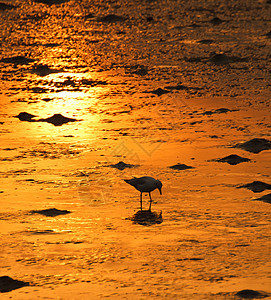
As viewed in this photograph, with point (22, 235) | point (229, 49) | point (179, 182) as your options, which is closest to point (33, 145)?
point (179, 182)

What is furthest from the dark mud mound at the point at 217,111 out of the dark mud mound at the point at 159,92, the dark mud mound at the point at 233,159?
the dark mud mound at the point at 233,159

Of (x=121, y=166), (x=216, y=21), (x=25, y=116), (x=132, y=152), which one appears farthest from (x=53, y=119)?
(x=216, y=21)

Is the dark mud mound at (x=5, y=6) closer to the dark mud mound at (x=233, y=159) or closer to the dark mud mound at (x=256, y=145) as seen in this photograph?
the dark mud mound at (x=256, y=145)

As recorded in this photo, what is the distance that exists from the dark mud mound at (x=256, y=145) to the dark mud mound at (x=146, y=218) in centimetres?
295

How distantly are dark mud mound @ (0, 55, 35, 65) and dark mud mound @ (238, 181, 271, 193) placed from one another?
835 cm

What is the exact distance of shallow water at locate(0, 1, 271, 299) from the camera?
8.20 m

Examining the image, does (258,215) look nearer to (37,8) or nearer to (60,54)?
(60,54)

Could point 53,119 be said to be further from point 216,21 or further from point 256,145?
point 216,21

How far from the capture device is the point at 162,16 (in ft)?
75.0

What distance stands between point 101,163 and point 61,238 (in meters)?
2.87

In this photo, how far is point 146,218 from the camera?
9.70 m

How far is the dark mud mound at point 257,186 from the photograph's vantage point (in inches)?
420

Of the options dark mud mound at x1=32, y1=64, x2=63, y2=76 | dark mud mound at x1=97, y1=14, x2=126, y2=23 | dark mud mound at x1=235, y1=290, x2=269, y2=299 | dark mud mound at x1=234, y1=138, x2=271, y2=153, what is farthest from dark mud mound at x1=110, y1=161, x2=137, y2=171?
dark mud mound at x1=97, y1=14, x2=126, y2=23

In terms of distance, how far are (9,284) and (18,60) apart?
36.1ft
